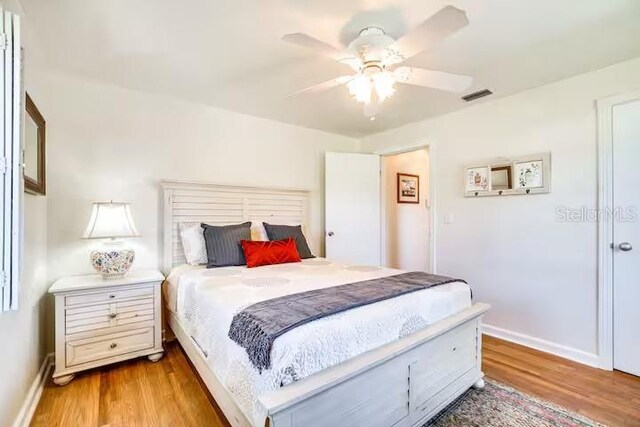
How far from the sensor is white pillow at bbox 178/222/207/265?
9.08ft

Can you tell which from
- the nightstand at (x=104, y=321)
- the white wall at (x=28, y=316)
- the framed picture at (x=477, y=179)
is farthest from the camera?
the framed picture at (x=477, y=179)

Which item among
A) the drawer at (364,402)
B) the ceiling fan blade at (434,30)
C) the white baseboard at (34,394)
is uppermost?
the ceiling fan blade at (434,30)

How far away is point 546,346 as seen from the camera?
261cm

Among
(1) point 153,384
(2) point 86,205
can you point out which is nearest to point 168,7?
(2) point 86,205

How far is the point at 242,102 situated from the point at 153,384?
2.53 metres

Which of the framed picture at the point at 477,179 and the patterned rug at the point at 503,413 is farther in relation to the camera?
the framed picture at the point at 477,179

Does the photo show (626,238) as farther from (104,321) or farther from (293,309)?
(104,321)

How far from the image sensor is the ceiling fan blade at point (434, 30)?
1.29 meters

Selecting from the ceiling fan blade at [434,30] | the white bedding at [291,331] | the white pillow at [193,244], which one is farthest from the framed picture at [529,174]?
the white pillow at [193,244]

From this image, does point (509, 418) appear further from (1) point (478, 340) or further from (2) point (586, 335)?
(2) point (586, 335)

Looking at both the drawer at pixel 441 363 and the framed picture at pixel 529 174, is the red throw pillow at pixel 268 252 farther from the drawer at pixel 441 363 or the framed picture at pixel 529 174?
the framed picture at pixel 529 174

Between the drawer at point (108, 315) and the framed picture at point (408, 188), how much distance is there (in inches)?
145

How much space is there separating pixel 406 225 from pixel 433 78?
322 centimetres

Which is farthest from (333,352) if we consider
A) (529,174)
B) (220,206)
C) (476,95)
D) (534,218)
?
(476,95)
